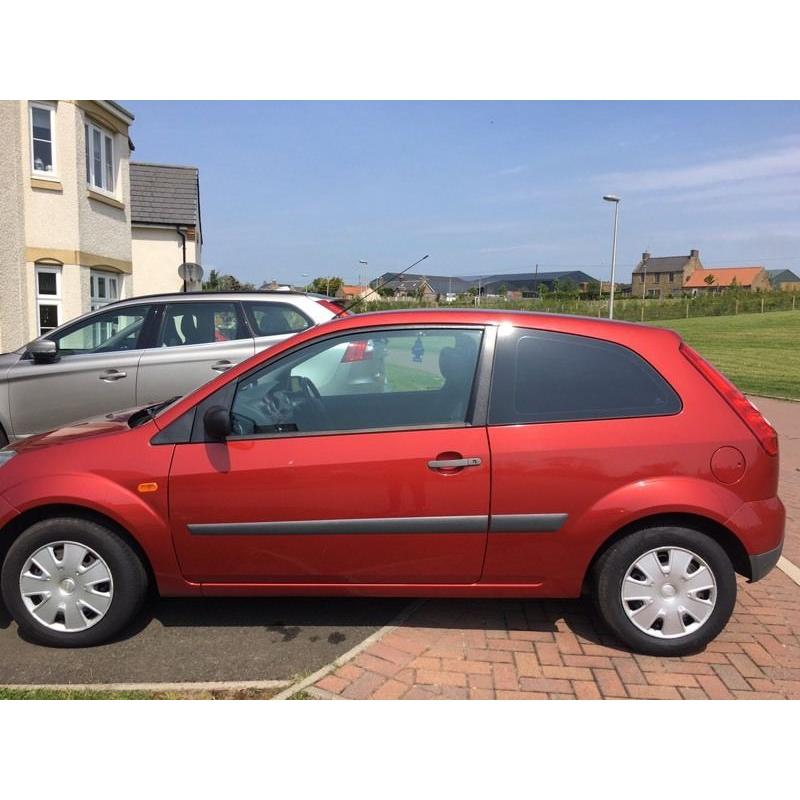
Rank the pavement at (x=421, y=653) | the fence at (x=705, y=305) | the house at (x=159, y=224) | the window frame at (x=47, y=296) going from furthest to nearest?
the fence at (x=705, y=305) < the house at (x=159, y=224) < the window frame at (x=47, y=296) < the pavement at (x=421, y=653)

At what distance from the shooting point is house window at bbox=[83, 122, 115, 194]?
14.1 meters

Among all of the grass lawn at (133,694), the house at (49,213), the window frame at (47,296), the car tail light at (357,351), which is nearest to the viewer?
the grass lawn at (133,694)

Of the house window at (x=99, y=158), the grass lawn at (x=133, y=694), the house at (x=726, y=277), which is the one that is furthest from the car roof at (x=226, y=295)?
the house at (x=726, y=277)

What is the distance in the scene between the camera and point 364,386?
3.73 metres

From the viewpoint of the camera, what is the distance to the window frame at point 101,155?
1392 centimetres

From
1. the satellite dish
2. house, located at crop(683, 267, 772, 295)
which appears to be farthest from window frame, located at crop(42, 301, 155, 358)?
house, located at crop(683, 267, 772, 295)

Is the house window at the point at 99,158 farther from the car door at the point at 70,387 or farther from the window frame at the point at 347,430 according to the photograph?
the window frame at the point at 347,430

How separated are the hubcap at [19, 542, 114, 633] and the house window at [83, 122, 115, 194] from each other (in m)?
12.7

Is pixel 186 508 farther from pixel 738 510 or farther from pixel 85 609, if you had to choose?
pixel 738 510

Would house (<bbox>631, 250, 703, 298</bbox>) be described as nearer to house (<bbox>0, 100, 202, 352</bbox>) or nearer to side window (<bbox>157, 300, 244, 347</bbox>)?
house (<bbox>0, 100, 202, 352</bbox>)

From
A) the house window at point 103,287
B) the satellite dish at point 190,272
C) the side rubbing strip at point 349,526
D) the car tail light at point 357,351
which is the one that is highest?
the satellite dish at point 190,272

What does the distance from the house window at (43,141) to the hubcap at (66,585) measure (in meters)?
11.7

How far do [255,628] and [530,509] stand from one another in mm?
1612

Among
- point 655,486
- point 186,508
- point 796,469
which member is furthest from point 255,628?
point 796,469
